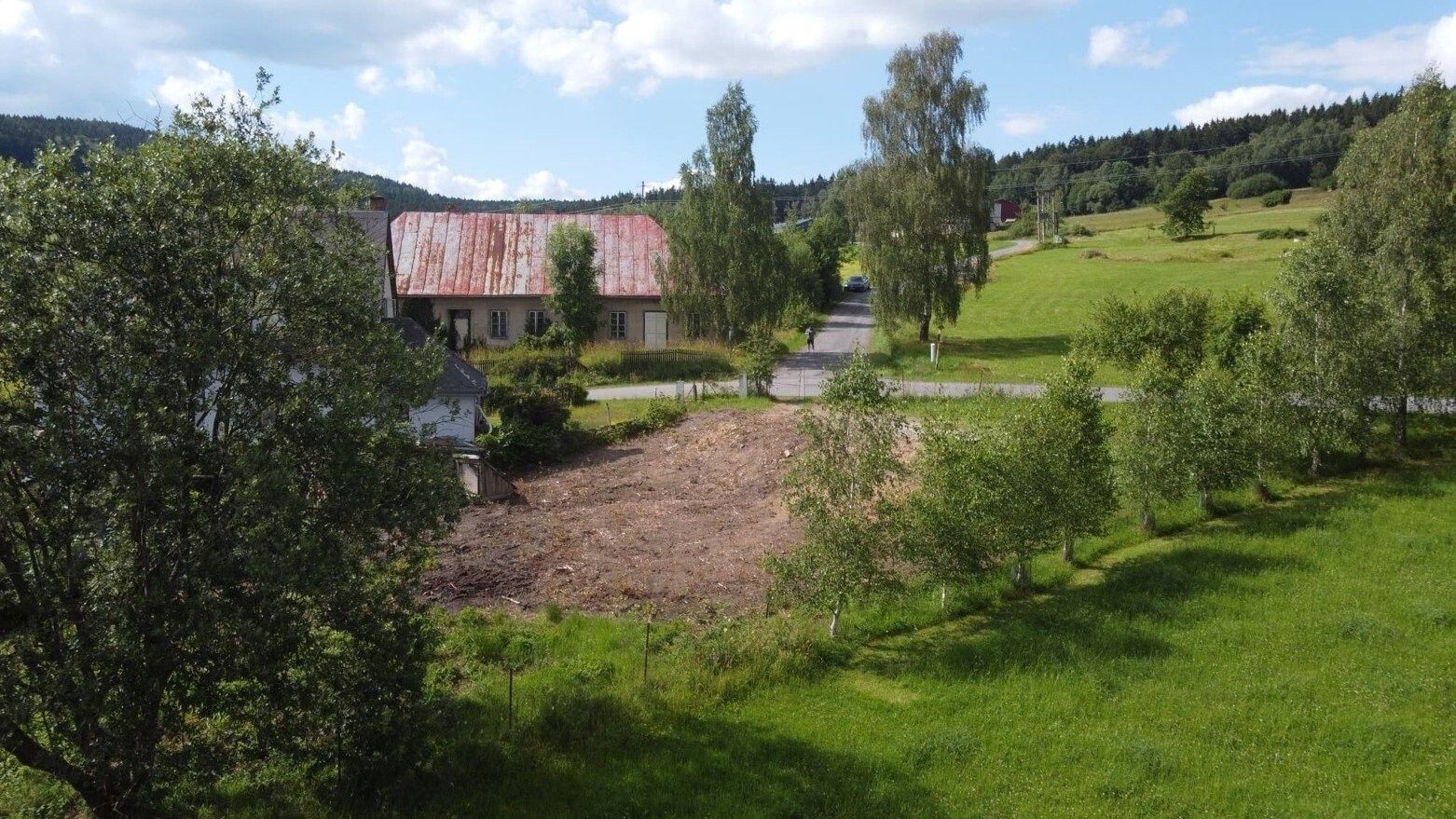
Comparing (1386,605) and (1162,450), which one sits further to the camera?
(1162,450)

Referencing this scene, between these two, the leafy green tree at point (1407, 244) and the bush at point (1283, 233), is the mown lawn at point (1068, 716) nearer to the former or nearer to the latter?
the leafy green tree at point (1407, 244)

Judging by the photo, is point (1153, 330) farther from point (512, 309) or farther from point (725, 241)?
point (512, 309)

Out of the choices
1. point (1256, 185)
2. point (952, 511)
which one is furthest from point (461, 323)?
point (1256, 185)

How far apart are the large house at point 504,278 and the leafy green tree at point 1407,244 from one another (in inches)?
1107

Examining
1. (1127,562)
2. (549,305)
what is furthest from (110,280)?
(549,305)

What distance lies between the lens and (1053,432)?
1858 cm

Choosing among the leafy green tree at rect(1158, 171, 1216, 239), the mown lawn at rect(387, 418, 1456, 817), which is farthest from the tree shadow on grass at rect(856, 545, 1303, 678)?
the leafy green tree at rect(1158, 171, 1216, 239)

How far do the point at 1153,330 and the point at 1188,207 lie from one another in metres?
60.1

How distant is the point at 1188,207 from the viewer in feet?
278

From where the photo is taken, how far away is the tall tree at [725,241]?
43031mm

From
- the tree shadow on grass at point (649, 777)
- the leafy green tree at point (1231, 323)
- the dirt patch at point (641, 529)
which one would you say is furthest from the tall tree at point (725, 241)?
the tree shadow on grass at point (649, 777)

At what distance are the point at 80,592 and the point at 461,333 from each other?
39.3 m

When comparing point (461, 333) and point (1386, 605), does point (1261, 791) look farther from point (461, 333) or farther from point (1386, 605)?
point (461, 333)

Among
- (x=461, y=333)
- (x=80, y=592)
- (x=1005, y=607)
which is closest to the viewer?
(x=80, y=592)
